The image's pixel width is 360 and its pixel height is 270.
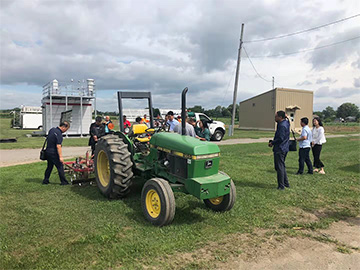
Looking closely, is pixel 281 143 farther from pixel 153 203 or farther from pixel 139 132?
pixel 153 203

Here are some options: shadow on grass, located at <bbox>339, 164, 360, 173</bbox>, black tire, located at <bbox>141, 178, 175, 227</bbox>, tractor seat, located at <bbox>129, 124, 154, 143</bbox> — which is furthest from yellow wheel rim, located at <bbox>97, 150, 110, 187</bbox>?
shadow on grass, located at <bbox>339, 164, 360, 173</bbox>

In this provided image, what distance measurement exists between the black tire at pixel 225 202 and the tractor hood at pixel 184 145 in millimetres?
746

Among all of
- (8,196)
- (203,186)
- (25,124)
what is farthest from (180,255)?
(25,124)

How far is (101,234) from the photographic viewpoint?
3736 mm

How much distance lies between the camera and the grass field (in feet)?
10.4

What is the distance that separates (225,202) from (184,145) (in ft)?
4.09

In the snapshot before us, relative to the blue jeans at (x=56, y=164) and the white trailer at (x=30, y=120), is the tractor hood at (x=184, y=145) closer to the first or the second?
the blue jeans at (x=56, y=164)

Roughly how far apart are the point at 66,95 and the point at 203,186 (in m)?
21.1

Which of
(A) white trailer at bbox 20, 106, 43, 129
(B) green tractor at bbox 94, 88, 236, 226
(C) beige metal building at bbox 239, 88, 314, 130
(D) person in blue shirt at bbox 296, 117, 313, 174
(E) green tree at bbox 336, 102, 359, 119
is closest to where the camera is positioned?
(B) green tractor at bbox 94, 88, 236, 226

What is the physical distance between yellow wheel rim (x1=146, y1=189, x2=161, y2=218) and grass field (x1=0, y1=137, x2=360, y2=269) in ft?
0.63

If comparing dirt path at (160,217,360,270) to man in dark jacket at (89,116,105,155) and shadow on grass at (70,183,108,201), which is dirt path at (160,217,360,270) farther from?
man in dark jacket at (89,116,105,155)

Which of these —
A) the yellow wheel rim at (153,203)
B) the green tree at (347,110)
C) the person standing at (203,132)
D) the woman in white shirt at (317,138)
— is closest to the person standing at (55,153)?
the yellow wheel rim at (153,203)

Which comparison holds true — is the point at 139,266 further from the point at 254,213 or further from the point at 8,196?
the point at 8,196

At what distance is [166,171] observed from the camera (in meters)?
4.74
